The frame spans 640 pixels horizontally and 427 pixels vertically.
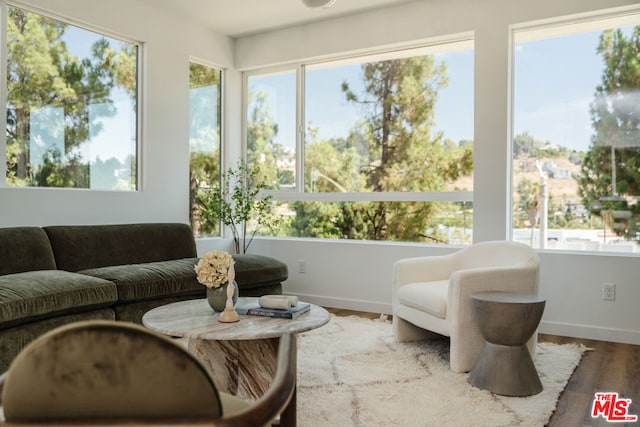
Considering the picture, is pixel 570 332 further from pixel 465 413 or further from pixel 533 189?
pixel 465 413

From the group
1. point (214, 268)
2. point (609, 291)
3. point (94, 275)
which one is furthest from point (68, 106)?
point (609, 291)

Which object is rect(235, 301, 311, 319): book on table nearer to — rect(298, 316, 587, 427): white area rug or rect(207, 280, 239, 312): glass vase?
rect(207, 280, 239, 312): glass vase

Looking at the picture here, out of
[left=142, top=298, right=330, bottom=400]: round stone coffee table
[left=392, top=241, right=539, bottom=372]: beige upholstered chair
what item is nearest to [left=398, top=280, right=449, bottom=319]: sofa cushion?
[left=392, top=241, right=539, bottom=372]: beige upholstered chair

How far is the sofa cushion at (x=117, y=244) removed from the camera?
359 cm

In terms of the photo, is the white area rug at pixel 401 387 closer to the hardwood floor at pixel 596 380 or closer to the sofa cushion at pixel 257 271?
the hardwood floor at pixel 596 380

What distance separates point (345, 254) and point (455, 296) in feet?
6.25

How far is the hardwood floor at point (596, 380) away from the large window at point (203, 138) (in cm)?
322

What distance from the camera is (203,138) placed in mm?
5195

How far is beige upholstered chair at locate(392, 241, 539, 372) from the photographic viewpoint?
9.39ft

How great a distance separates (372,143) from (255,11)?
158 centimetres

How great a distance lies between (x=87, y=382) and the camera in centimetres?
81

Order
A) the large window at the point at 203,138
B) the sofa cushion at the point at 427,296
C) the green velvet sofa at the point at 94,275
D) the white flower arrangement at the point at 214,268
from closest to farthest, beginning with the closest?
1. the white flower arrangement at the point at 214,268
2. the green velvet sofa at the point at 94,275
3. the sofa cushion at the point at 427,296
4. the large window at the point at 203,138

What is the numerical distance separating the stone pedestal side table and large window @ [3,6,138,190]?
315 centimetres

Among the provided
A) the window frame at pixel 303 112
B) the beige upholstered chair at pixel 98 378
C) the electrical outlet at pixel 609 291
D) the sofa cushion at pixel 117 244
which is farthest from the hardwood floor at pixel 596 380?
the sofa cushion at pixel 117 244
